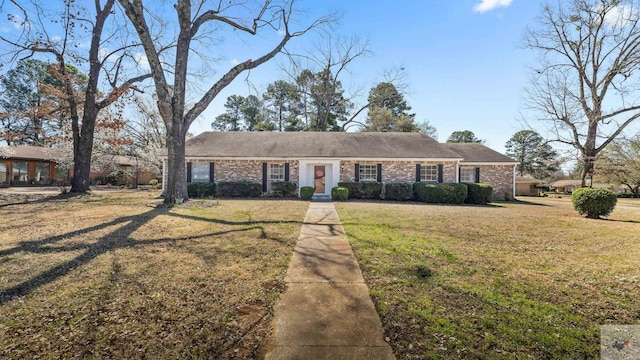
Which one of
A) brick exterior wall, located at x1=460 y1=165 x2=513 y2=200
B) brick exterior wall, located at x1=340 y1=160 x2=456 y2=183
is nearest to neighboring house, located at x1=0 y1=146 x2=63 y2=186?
brick exterior wall, located at x1=340 y1=160 x2=456 y2=183

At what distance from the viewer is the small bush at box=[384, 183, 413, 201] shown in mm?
15742

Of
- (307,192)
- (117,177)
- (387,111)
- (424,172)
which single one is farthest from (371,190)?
(117,177)

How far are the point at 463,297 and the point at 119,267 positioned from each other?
4.77 meters

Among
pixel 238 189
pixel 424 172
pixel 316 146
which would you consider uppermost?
pixel 316 146

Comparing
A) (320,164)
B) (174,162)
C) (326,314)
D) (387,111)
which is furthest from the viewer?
(387,111)

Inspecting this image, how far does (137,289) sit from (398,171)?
15.3m

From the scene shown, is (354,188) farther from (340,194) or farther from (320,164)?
(320,164)

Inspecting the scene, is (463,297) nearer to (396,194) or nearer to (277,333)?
(277,333)

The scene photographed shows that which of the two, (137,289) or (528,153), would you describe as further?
(528,153)

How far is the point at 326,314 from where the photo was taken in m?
2.88

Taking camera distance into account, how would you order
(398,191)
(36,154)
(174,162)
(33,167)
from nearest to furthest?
(174,162)
(398,191)
(33,167)
(36,154)

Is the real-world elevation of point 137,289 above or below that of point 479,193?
below

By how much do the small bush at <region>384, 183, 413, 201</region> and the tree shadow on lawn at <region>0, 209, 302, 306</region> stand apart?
938 cm

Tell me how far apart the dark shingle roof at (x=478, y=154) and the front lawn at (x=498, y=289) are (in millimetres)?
11812
